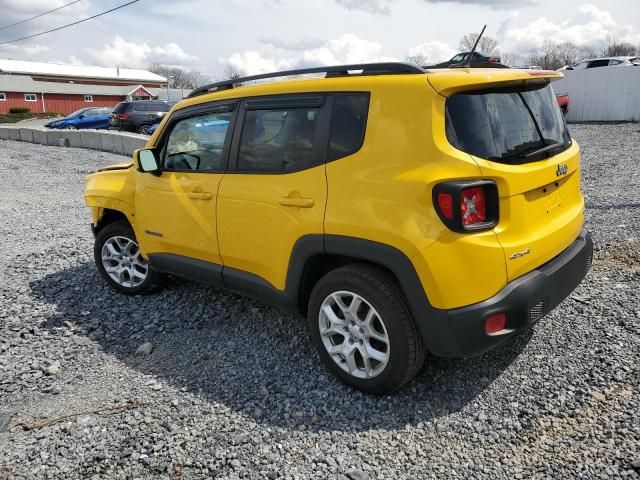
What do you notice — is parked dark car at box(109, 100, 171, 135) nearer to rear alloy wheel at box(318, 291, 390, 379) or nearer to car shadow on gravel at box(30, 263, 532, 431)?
car shadow on gravel at box(30, 263, 532, 431)

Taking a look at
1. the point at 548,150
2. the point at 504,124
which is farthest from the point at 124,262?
the point at 548,150

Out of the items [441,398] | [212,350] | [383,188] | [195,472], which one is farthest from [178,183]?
[441,398]

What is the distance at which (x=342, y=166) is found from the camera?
2.94 metres

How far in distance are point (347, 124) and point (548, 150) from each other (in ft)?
3.93

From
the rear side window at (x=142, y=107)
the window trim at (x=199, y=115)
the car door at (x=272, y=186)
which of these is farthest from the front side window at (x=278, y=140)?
the rear side window at (x=142, y=107)

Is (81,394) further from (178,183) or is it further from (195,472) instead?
(178,183)

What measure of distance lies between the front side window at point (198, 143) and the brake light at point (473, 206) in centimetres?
188

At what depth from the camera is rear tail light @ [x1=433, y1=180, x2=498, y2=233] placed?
2531 millimetres

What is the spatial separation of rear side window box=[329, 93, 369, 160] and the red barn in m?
60.9

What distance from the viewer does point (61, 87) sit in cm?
5781

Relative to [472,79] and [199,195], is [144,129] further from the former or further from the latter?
[472,79]

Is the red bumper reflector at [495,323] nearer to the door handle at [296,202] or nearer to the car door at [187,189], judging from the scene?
the door handle at [296,202]

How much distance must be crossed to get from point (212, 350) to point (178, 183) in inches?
51.6

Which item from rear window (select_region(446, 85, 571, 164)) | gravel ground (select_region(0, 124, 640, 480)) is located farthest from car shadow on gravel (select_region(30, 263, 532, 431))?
rear window (select_region(446, 85, 571, 164))
